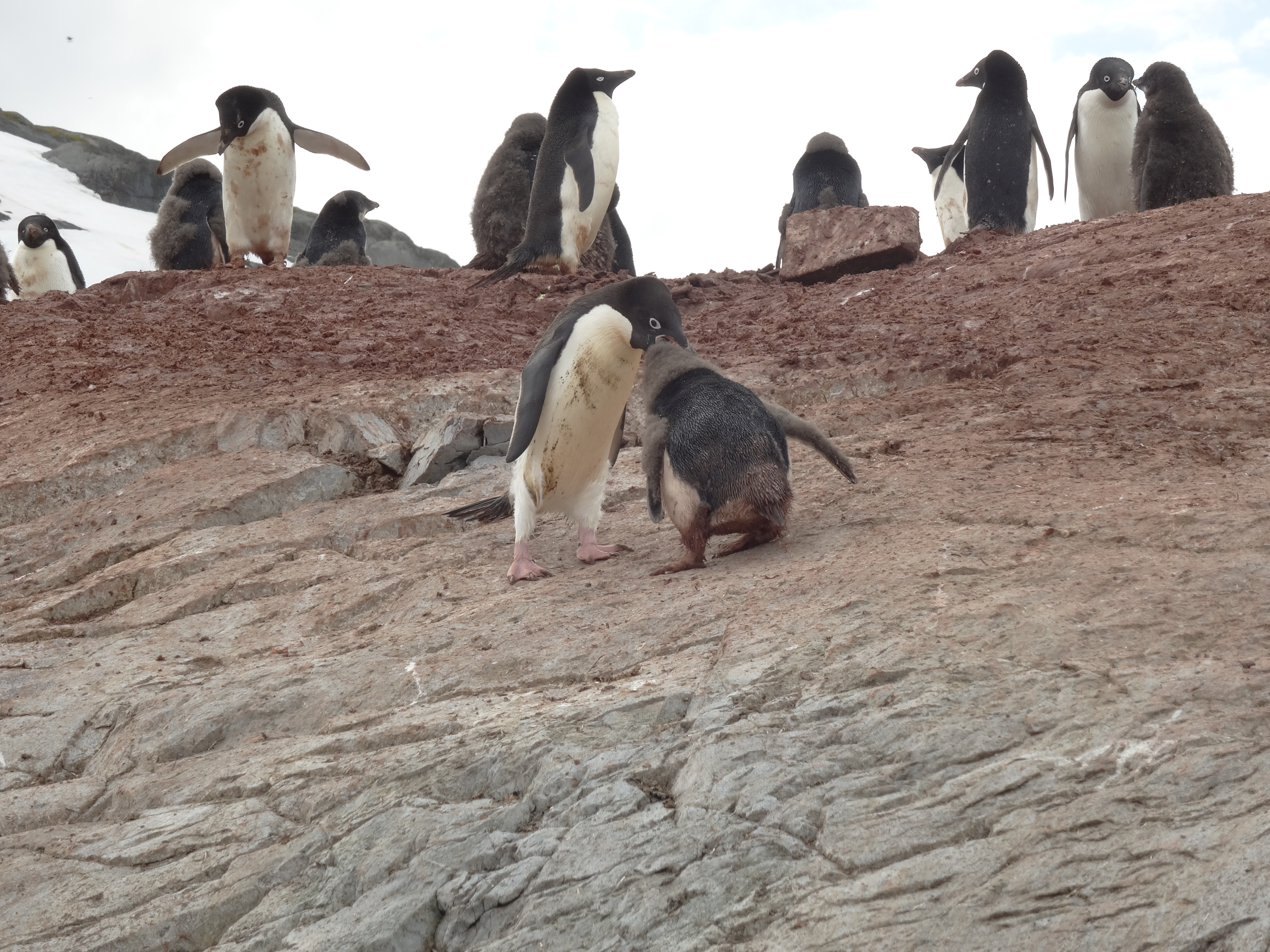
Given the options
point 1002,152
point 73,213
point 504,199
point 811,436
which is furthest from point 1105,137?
point 73,213

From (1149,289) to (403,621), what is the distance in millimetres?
5007

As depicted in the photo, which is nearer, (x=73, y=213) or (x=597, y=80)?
(x=597, y=80)

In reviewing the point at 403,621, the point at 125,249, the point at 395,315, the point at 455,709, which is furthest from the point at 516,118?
the point at 125,249

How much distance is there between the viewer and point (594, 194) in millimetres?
10992

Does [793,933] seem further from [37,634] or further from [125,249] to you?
[125,249]

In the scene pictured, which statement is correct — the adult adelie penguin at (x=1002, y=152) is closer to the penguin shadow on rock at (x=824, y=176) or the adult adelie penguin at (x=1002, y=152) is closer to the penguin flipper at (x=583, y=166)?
the penguin shadow on rock at (x=824, y=176)

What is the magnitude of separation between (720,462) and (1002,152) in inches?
364

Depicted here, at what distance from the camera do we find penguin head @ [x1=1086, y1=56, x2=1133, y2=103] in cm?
1238

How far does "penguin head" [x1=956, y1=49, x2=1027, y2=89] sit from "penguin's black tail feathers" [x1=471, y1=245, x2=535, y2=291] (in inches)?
230

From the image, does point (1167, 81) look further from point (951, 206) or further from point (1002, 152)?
point (951, 206)

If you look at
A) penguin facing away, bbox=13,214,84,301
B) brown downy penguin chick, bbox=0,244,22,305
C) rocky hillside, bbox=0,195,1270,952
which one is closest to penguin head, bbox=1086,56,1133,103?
rocky hillside, bbox=0,195,1270,952

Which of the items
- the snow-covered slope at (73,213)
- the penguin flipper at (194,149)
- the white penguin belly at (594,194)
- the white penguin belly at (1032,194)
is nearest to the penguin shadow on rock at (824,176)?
the white penguin belly at (1032,194)

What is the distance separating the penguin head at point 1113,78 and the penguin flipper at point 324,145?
8.11m

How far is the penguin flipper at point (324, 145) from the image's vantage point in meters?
12.4
